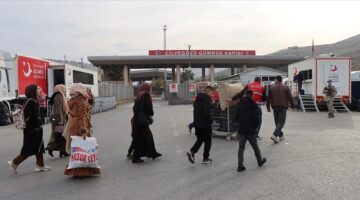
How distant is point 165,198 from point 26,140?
332cm

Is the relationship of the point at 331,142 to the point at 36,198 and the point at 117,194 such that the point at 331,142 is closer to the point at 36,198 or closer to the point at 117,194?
the point at 117,194

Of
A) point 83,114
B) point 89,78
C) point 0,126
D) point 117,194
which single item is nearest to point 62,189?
point 117,194

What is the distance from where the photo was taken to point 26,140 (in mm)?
8117

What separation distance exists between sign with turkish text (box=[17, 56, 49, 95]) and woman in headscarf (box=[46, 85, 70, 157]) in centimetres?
1256

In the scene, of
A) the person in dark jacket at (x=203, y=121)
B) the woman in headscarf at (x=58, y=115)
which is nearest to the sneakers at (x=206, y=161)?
the person in dark jacket at (x=203, y=121)

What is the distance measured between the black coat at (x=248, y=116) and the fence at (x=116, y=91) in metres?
32.8

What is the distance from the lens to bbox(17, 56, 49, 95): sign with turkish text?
21797 mm

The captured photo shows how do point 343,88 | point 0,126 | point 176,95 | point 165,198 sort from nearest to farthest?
1. point 165,198
2. point 0,126
3. point 343,88
4. point 176,95

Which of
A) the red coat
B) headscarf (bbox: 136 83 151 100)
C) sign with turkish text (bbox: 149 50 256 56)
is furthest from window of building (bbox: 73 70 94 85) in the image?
sign with turkish text (bbox: 149 50 256 56)

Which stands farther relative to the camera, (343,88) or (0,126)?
(343,88)

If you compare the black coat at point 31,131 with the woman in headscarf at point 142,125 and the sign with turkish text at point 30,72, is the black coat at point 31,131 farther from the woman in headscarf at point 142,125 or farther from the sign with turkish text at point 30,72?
the sign with turkish text at point 30,72

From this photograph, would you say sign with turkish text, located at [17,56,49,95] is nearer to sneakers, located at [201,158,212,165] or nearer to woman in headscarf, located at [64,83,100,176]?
woman in headscarf, located at [64,83,100,176]

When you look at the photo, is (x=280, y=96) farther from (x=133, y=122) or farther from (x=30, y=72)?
(x=30, y=72)

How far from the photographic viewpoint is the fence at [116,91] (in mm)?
41781
